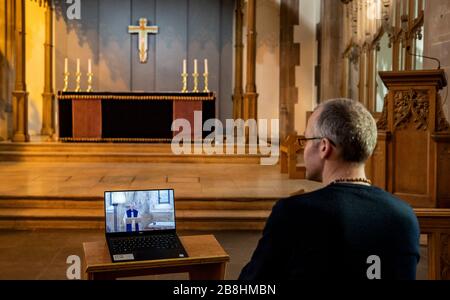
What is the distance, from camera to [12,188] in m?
5.39

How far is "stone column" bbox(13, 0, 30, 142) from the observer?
325 inches

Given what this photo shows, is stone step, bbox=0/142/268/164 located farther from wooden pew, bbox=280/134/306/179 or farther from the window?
the window

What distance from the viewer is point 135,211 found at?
2441 millimetres

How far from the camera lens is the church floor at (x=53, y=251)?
11.3 ft

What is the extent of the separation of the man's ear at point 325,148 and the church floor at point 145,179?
375 cm

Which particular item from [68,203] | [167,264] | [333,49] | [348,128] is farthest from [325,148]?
[333,49]

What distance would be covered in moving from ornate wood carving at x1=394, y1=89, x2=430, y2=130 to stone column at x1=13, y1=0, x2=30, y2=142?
18.3 feet

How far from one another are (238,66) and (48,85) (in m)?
3.31

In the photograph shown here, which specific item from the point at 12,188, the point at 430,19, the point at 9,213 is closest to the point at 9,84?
the point at 12,188

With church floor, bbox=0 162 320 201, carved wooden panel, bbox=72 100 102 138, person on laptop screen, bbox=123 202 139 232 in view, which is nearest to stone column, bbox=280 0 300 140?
church floor, bbox=0 162 320 201

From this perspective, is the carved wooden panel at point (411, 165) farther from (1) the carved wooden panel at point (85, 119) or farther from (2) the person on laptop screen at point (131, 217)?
(1) the carved wooden panel at point (85, 119)
